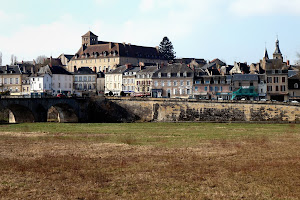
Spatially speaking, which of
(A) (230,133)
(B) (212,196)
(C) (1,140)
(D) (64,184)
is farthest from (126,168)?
(A) (230,133)

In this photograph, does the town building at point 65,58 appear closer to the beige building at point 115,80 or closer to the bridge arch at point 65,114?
the beige building at point 115,80

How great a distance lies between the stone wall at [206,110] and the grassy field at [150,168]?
2103 cm

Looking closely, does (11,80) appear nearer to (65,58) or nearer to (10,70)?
(10,70)

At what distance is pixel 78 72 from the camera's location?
341 feet

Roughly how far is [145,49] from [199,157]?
100084 millimetres

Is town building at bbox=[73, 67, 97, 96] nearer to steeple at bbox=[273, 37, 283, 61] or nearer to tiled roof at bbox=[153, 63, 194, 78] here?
tiled roof at bbox=[153, 63, 194, 78]

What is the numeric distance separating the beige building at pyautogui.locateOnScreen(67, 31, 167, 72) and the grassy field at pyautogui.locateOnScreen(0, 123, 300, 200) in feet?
266

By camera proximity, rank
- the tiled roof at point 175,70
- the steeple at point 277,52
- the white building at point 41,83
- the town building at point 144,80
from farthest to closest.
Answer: the steeple at point 277,52 → the town building at point 144,80 → the white building at point 41,83 → the tiled roof at point 175,70

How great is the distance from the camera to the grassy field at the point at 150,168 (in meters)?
22.1

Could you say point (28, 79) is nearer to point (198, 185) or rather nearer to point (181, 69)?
point (181, 69)

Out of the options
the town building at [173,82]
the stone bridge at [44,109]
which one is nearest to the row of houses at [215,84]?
the town building at [173,82]

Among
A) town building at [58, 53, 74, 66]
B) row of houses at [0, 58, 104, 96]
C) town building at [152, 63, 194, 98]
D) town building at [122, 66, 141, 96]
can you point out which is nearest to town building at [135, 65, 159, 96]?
town building at [122, 66, 141, 96]

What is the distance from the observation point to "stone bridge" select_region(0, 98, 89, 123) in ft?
207

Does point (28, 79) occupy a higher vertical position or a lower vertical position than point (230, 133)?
higher
